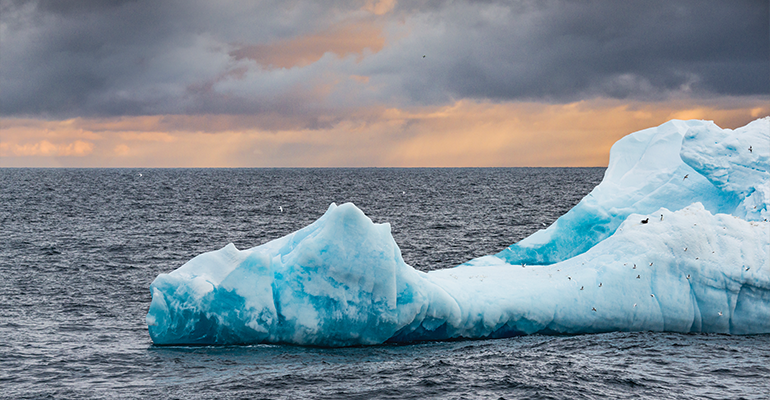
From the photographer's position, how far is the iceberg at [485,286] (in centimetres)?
1606

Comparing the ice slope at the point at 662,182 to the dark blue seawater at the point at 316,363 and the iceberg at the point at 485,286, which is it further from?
the dark blue seawater at the point at 316,363

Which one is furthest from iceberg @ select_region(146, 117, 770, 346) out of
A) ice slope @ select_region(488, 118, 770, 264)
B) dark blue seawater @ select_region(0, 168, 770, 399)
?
dark blue seawater @ select_region(0, 168, 770, 399)

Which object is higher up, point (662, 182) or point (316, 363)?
point (662, 182)

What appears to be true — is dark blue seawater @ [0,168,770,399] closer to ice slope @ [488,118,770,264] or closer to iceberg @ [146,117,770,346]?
iceberg @ [146,117,770,346]

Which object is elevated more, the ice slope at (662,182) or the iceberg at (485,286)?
the ice slope at (662,182)

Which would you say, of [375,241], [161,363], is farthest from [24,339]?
[375,241]

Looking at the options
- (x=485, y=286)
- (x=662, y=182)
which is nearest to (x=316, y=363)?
(x=485, y=286)

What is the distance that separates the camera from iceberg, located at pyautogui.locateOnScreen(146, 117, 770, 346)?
52.7 ft

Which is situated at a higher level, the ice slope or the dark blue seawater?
the ice slope

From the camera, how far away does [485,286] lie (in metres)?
17.9

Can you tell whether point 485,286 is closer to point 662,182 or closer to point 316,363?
point 316,363

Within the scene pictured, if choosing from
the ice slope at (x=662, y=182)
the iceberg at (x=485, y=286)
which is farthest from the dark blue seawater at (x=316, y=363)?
the ice slope at (x=662, y=182)

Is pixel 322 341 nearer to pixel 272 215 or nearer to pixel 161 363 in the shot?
pixel 161 363

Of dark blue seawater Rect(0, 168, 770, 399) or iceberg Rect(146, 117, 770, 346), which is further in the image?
iceberg Rect(146, 117, 770, 346)
